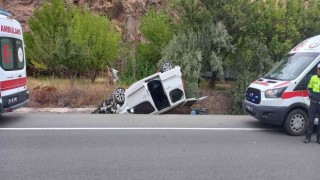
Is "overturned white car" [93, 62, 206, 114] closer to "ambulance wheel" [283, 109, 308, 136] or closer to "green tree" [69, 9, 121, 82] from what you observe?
"ambulance wheel" [283, 109, 308, 136]

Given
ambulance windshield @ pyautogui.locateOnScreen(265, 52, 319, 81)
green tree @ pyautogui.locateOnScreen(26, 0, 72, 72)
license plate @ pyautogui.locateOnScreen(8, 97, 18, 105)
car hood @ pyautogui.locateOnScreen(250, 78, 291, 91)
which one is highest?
green tree @ pyautogui.locateOnScreen(26, 0, 72, 72)

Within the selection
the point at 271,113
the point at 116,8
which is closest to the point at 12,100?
the point at 271,113

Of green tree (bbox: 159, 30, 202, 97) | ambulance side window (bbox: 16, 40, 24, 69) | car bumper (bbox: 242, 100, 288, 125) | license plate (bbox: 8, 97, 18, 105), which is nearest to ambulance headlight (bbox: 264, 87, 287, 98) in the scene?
car bumper (bbox: 242, 100, 288, 125)

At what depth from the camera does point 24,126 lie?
10.2 m

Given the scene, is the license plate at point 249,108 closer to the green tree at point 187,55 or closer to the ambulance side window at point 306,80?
the ambulance side window at point 306,80

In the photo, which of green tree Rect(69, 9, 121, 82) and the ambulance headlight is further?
green tree Rect(69, 9, 121, 82)

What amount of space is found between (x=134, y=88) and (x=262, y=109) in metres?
4.80

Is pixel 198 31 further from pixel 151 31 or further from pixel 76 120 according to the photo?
pixel 76 120

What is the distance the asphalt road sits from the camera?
6508 millimetres

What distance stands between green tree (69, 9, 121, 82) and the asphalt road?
9314 mm

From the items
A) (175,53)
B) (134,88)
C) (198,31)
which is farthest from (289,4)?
(134,88)

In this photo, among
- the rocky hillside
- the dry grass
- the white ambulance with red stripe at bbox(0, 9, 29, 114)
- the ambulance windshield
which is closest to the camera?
the ambulance windshield

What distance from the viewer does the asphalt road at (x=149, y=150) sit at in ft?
21.4

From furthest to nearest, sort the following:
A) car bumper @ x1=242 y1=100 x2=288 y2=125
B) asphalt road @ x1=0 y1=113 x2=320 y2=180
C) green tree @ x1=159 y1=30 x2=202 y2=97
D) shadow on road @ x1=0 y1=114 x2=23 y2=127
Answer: green tree @ x1=159 y1=30 x2=202 y2=97
shadow on road @ x1=0 y1=114 x2=23 y2=127
car bumper @ x1=242 y1=100 x2=288 y2=125
asphalt road @ x1=0 y1=113 x2=320 y2=180
